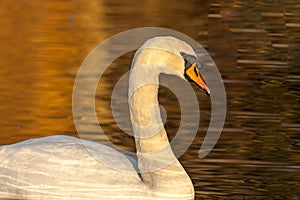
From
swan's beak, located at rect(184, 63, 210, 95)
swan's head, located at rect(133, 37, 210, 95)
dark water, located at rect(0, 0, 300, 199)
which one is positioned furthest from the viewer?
dark water, located at rect(0, 0, 300, 199)

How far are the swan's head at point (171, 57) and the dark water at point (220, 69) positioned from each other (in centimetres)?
130

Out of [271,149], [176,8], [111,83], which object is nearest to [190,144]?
[271,149]

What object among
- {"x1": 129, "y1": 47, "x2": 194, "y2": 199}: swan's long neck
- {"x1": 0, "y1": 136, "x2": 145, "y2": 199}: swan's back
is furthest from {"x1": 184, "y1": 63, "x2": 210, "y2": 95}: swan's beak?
{"x1": 0, "y1": 136, "x2": 145, "y2": 199}: swan's back

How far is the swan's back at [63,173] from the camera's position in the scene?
7.45 metres

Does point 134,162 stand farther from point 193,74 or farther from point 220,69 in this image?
point 220,69

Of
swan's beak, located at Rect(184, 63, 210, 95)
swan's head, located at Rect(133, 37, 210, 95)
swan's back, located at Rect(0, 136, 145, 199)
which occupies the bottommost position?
swan's back, located at Rect(0, 136, 145, 199)

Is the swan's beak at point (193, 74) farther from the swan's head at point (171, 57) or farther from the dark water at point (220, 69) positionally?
the dark water at point (220, 69)

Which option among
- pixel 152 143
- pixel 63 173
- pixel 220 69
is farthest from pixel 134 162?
pixel 220 69

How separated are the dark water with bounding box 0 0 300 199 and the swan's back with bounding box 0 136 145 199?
41.0 inches

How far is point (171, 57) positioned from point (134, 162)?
0.84 metres

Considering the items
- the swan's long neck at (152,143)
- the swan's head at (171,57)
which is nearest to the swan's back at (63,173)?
the swan's long neck at (152,143)

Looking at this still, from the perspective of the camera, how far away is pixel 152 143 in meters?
7.52

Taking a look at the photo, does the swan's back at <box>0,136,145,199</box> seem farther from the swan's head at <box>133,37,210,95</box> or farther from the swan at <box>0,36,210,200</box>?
the swan's head at <box>133,37,210,95</box>

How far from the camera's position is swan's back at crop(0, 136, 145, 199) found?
24.4 feet
